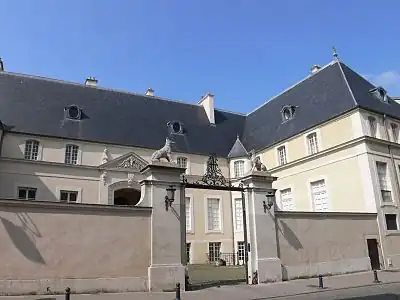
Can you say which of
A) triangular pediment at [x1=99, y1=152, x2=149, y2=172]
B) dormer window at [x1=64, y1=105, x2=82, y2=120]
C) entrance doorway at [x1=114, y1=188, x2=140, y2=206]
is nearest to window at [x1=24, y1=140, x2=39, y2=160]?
dormer window at [x1=64, y1=105, x2=82, y2=120]

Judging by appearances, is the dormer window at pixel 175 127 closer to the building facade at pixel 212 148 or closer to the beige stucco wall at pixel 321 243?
the building facade at pixel 212 148

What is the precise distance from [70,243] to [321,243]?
28.5 ft

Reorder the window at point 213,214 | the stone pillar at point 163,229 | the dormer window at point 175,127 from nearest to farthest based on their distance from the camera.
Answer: the stone pillar at point 163,229
the window at point 213,214
the dormer window at point 175,127

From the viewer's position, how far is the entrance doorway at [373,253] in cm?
1452

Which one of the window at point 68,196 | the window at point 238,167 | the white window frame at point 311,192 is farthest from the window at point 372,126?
the window at point 68,196

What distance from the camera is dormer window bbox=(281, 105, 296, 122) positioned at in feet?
73.0

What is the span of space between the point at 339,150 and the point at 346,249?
594 centimetres

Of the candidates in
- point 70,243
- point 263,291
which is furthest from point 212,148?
point 70,243

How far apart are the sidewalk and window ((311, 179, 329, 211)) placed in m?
6.31

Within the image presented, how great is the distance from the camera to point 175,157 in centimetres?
2228

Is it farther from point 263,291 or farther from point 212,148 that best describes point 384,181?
point 212,148

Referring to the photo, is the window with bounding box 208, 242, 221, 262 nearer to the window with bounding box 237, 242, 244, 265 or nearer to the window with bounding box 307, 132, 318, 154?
the window with bounding box 237, 242, 244, 265

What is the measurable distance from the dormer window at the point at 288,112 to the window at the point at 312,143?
2735 mm

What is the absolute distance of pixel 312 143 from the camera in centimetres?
1966
